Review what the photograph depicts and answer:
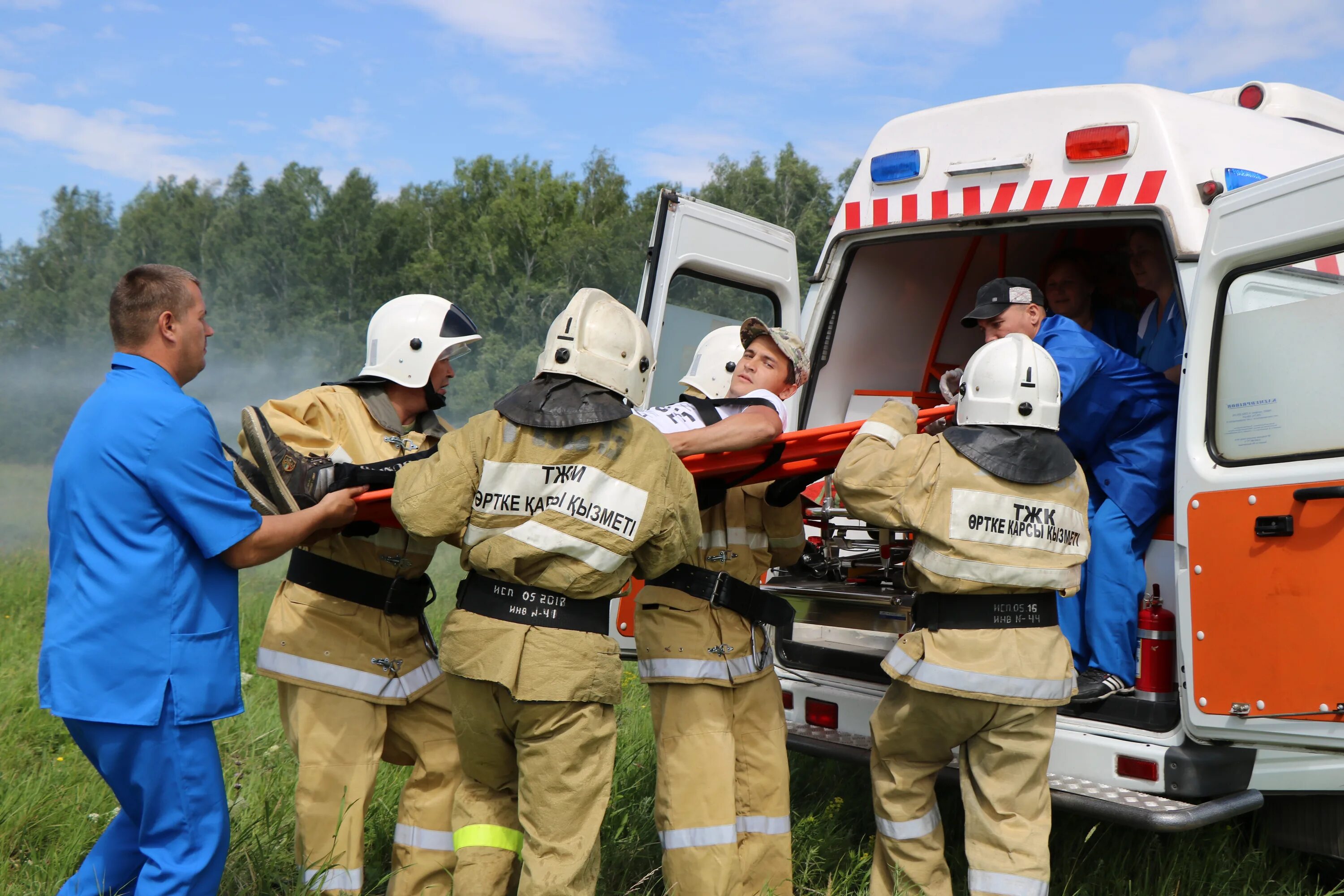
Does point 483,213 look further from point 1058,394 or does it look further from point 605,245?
point 1058,394

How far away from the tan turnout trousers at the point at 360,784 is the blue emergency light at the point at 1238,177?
3.09 metres

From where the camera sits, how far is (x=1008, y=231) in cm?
429

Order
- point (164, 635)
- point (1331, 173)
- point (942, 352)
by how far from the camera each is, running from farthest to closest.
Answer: point (942, 352) < point (1331, 173) < point (164, 635)

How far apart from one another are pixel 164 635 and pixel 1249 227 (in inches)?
125

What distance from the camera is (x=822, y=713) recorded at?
416cm

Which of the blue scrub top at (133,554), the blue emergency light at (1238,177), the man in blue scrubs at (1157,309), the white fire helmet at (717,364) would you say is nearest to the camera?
the blue scrub top at (133,554)

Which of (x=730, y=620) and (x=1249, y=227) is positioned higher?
(x=1249, y=227)

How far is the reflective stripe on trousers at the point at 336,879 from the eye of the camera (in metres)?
3.18

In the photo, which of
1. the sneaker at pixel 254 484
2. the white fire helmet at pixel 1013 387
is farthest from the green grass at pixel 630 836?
the white fire helmet at pixel 1013 387

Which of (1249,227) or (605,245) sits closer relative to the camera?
(1249,227)

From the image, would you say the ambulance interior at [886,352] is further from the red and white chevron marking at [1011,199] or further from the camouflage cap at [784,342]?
the camouflage cap at [784,342]

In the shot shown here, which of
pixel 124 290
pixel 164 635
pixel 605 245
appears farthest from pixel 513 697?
pixel 605 245

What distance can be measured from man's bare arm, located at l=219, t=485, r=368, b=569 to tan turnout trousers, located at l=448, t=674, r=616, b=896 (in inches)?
21.1

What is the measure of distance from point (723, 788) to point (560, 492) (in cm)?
113
